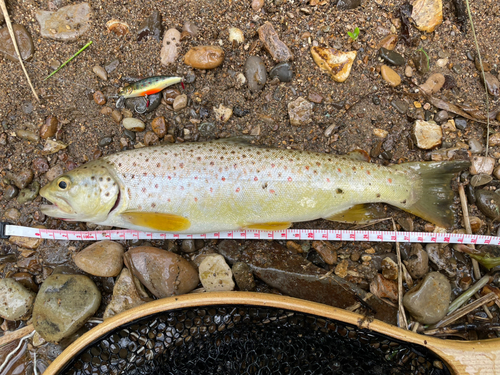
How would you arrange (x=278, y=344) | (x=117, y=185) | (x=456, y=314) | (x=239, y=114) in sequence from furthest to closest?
(x=239, y=114)
(x=456, y=314)
(x=117, y=185)
(x=278, y=344)

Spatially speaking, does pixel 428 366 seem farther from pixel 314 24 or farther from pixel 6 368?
pixel 6 368

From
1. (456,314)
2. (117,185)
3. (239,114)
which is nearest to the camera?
(117,185)

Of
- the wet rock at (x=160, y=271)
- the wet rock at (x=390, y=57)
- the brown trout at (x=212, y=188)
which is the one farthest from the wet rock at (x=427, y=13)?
the wet rock at (x=160, y=271)

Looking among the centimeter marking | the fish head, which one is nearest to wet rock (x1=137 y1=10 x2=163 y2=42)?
the fish head

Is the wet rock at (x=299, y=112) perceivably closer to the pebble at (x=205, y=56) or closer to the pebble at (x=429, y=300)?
the pebble at (x=205, y=56)

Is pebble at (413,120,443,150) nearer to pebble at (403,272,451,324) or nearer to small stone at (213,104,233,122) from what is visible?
pebble at (403,272,451,324)

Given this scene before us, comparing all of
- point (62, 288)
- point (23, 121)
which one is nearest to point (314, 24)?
point (23, 121)

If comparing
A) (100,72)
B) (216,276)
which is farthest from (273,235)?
(100,72)
